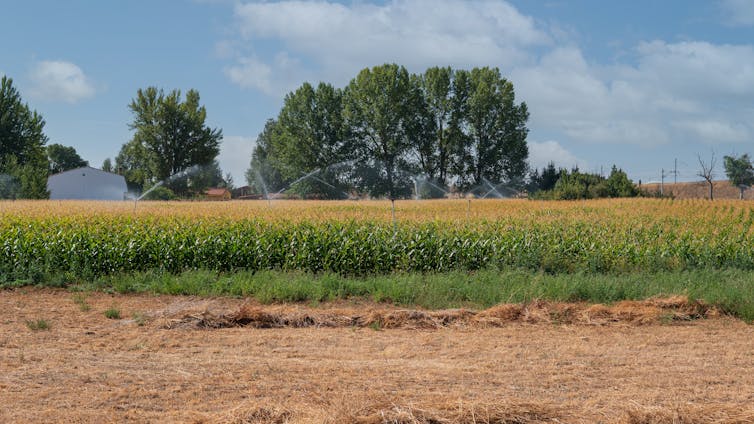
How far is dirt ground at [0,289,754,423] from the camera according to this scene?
5309 mm

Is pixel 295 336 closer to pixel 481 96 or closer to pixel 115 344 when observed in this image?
pixel 115 344

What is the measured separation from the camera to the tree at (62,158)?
100625 mm

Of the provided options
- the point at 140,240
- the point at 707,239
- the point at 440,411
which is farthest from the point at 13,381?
the point at 707,239

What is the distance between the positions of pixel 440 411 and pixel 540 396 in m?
1.15

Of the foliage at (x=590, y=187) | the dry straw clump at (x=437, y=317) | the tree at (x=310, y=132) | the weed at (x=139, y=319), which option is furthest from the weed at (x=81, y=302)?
the tree at (x=310, y=132)

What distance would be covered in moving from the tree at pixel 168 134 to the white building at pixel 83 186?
576cm

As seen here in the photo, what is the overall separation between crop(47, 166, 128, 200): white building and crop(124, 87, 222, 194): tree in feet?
18.9

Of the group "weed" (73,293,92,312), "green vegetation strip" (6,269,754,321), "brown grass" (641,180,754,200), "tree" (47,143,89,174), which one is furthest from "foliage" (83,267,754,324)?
"tree" (47,143,89,174)

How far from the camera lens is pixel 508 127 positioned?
70188 millimetres

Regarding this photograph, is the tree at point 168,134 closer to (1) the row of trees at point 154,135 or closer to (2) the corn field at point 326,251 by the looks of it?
(1) the row of trees at point 154,135

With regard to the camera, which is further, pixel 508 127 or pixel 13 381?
pixel 508 127

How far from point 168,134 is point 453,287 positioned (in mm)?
61233

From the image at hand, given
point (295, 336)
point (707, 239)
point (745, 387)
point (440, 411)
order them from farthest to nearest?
point (707, 239) → point (295, 336) → point (745, 387) → point (440, 411)

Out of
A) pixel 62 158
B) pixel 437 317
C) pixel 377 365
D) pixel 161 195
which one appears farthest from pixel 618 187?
pixel 62 158
